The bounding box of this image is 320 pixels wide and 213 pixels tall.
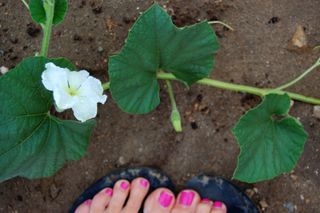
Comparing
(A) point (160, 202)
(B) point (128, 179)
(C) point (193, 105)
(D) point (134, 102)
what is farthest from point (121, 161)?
(D) point (134, 102)

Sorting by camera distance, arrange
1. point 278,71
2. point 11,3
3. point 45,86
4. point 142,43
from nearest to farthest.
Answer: point 45,86 → point 142,43 → point 278,71 → point 11,3

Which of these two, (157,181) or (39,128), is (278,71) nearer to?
(157,181)

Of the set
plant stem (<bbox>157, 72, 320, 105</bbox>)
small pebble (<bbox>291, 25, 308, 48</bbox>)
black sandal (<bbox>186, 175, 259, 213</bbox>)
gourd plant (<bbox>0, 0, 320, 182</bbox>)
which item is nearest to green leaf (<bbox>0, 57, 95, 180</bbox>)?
gourd plant (<bbox>0, 0, 320, 182</bbox>)

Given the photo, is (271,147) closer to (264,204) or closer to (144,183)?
(264,204)

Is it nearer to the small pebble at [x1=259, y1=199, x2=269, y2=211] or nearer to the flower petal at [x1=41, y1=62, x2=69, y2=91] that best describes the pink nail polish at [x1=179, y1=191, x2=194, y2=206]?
the small pebble at [x1=259, y1=199, x2=269, y2=211]

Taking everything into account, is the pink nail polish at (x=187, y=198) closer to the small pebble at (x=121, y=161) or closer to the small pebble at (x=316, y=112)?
the small pebble at (x=121, y=161)

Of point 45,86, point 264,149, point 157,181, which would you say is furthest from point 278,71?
point 45,86
